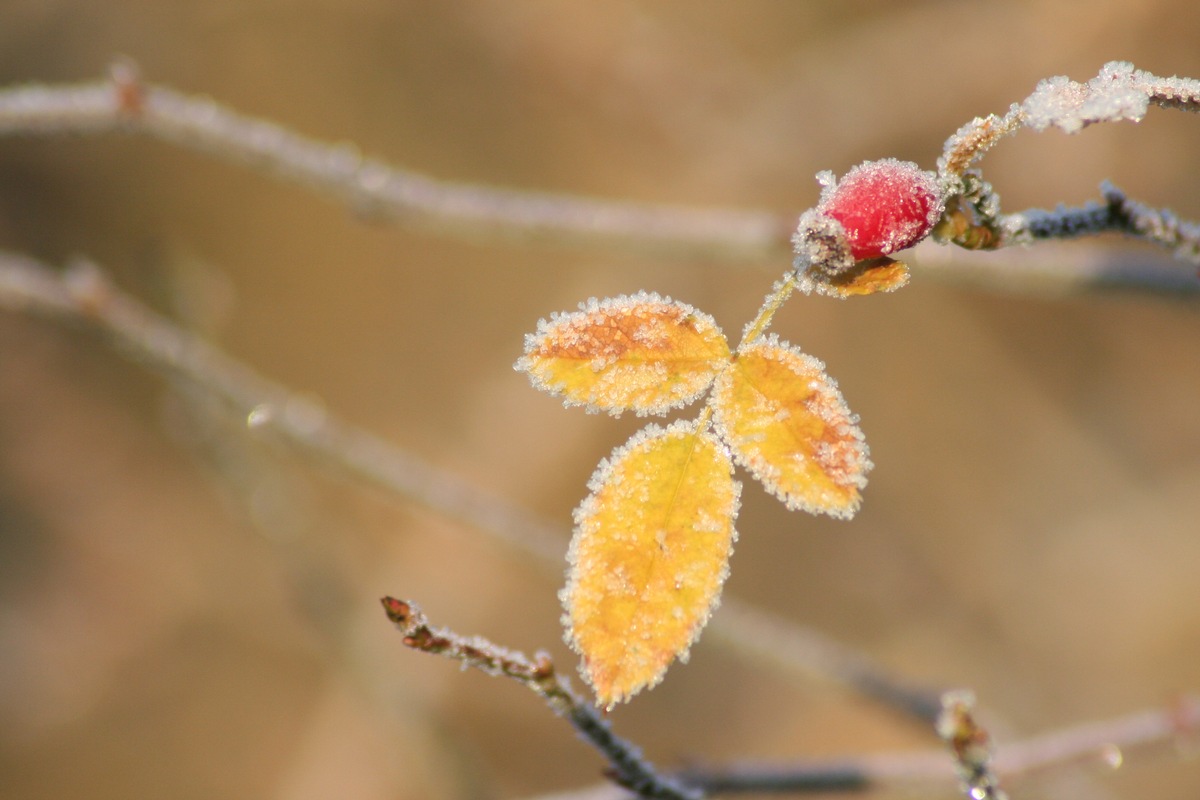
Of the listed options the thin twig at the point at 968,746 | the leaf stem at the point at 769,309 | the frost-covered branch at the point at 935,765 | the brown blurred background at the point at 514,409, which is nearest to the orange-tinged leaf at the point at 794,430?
the leaf stem at the point at 769,309

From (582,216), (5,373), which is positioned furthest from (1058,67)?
(5,373)

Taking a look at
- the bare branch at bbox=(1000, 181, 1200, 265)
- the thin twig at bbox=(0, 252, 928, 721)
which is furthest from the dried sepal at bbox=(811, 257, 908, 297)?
the thin twig at bbox=(0, 252, 928, 721)

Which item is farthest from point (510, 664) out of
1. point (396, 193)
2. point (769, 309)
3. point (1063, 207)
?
point (396, 193)

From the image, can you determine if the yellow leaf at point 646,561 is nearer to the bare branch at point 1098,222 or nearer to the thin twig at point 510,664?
the thin twig at point 510,664

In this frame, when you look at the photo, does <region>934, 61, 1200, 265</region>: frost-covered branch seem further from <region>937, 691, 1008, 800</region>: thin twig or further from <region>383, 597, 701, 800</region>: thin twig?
<region>383, 597, 701, 800</region>: thin twig

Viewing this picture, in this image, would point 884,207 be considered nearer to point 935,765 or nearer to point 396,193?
point 935,765

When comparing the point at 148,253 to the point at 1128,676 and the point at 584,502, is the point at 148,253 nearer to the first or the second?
the point at 584,502
